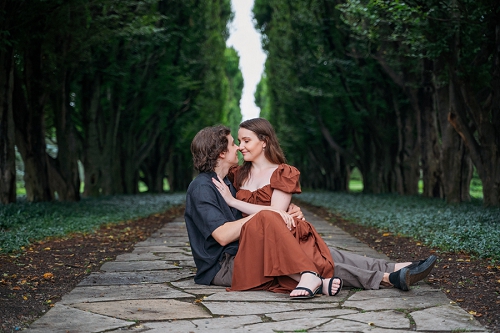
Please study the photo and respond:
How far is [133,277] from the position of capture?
20.7 ft

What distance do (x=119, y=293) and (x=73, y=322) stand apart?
107 centimetres

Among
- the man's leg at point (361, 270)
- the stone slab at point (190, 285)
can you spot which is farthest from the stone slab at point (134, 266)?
the man's leg at point (361, 270)

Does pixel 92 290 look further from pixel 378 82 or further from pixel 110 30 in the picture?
pixel 378 82

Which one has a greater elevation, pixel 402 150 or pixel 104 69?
pixel 104 69

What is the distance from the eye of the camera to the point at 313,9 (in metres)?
23.3

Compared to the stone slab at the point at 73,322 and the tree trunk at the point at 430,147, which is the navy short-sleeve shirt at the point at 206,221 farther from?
the tree trunk at the point at 430,147

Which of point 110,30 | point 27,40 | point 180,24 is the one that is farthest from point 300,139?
point 27,40

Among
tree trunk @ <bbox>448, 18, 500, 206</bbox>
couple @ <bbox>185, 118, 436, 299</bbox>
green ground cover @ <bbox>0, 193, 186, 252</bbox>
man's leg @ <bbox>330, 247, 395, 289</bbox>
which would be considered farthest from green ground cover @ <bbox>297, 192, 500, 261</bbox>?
green ground cover @ <bbox>0, 193, 186, 252</bbox>

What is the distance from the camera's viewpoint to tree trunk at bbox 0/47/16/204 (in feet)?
44.6

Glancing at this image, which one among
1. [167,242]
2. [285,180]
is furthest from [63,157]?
[285,180]

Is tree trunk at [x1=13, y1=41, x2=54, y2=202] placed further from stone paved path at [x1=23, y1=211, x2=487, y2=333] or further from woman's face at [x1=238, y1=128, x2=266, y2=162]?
woman's face at [x1=238, y1=128, x2=266, y2=162]

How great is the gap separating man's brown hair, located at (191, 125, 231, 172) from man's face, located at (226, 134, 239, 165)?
4 cm

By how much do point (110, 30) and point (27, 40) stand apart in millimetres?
2851

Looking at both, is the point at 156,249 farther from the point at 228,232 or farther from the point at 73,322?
the point at 73,322
